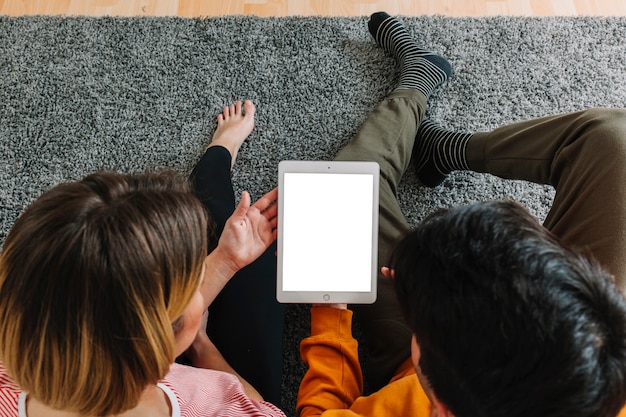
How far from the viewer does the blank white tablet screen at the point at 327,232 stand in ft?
2.76

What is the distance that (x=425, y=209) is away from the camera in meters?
1.11

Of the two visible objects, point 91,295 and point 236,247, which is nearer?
point 91,295

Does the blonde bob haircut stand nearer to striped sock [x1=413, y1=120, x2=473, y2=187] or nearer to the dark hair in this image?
the dark hair

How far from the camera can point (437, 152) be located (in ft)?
3.50

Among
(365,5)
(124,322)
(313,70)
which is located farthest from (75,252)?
(365,5)

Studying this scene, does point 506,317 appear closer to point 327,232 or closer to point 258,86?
point 327,232

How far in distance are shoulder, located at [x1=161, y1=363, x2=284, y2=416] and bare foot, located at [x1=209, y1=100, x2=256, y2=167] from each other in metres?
0.49

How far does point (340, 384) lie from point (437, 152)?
511mm

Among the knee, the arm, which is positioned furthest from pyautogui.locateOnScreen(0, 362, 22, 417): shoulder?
the knee

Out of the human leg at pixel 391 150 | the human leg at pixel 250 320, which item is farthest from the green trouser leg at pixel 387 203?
the human leg at pixel 250 320

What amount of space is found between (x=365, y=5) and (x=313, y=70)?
21cm

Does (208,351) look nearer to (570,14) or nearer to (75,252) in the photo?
(75,252)

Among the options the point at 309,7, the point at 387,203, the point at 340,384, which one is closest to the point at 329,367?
the point at 340,384

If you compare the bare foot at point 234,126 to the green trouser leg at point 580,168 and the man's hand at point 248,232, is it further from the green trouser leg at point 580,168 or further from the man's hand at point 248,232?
the green trouser leg at point 580,168
